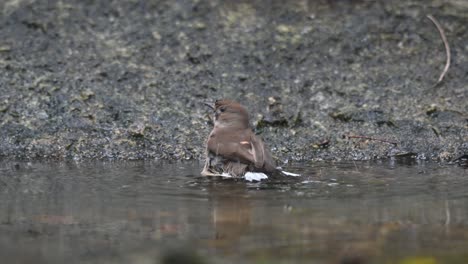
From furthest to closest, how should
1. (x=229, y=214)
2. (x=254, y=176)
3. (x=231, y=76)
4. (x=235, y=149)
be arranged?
(x=231, y=76)
(x=235, y=149)
(x=254, y=176)
(x=229, y=214)

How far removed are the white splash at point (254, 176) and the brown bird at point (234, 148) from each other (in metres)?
0.03

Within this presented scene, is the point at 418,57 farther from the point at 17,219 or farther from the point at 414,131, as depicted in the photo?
the point at 17,219

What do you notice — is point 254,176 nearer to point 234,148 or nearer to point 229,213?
point 234,148

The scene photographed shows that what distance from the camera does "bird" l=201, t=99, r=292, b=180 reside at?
723 cm

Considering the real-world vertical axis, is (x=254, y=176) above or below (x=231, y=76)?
below

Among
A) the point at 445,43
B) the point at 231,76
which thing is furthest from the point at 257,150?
the point at 445,43

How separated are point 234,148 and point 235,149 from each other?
29mm

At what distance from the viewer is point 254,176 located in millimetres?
7184

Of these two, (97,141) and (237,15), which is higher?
(237,15)

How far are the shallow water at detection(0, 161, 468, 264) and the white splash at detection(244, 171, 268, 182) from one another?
0.15 meters

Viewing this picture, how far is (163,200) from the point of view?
6.04m

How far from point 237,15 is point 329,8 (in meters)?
0.94

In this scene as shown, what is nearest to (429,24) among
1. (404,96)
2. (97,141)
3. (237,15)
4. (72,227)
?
(404,96)

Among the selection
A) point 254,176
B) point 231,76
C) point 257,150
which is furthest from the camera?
point 231,76
